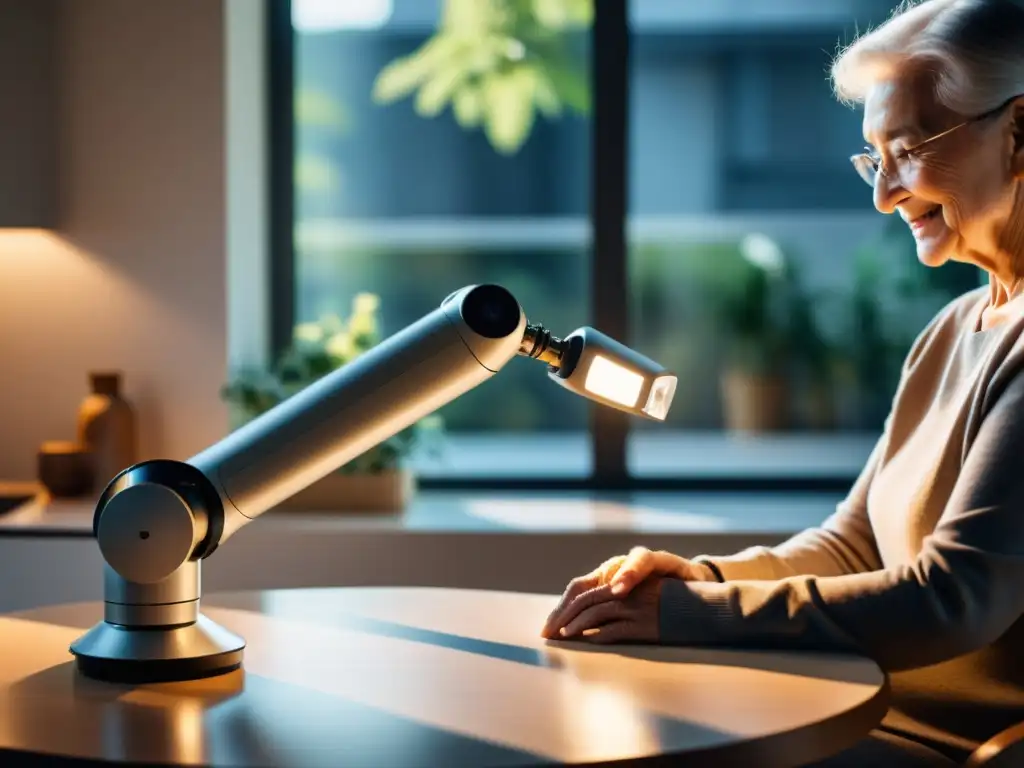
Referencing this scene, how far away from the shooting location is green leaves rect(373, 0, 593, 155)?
3555mm

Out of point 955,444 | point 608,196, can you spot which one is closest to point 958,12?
point 955,444

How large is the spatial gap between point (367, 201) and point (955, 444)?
2.20m

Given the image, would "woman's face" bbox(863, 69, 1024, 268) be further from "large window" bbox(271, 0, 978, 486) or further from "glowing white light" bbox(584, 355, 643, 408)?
"large window" bbox(271, 0, 978, 486)

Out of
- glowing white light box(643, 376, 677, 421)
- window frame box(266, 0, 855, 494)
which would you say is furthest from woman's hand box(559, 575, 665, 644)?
window frame box(266, 0, 855, 494)

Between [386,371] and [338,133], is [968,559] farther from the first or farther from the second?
[338,133]

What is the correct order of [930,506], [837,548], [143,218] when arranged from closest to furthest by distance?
[930,506]
[837,548]
[143,218]

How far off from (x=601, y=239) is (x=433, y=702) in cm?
229

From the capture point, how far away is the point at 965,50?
167 centimetres

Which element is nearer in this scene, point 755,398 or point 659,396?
point 659,396

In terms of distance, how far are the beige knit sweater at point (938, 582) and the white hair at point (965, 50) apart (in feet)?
0.84

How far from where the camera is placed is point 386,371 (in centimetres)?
141

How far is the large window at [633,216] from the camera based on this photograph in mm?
3562

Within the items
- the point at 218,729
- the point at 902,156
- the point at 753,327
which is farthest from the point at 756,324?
the point at 218,729

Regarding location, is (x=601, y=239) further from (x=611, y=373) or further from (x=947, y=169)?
(x=611, y=373)
